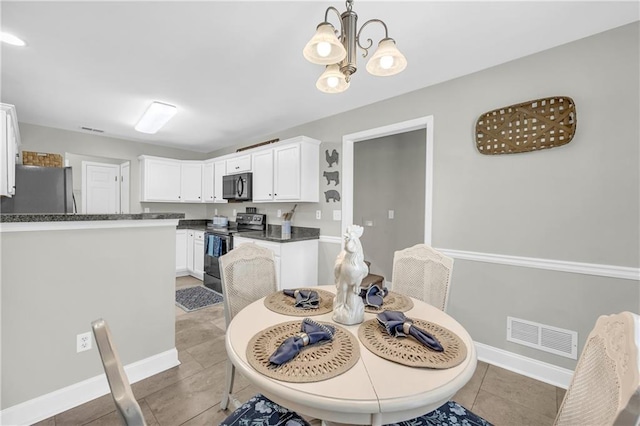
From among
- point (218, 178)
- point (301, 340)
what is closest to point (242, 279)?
point (301, 340)

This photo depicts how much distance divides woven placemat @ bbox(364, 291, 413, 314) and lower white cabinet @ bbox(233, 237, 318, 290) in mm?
1886

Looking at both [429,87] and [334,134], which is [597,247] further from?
[334,134]

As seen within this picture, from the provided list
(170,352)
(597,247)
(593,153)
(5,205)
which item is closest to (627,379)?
(597,247)

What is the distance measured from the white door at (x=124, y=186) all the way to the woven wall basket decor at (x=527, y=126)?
5.54 m

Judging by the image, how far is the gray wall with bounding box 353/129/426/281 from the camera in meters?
4.14

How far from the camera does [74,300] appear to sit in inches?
69.5

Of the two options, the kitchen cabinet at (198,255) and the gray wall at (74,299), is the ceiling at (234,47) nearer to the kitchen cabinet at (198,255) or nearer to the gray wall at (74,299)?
the gray wall at (74,299)

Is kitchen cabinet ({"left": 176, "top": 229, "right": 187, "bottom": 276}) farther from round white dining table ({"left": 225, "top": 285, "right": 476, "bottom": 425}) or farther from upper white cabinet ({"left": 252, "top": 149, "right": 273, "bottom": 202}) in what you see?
round white dining table ({"left": 225, "top": 285, "right": 476, "bottom": 425})

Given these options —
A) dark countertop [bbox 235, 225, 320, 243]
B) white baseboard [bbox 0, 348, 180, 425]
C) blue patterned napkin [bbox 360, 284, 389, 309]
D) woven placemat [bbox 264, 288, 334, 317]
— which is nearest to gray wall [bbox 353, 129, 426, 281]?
dark countertop [bbox 235, 225, 320, 243]

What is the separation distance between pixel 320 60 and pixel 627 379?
4.75 feet

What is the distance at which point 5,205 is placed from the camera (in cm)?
282

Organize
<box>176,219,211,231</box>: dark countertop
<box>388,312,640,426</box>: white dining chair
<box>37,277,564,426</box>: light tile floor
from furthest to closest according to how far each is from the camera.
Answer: <box>176,219,211,231</box>: dark countertop → <box>37,277,564,426</box>: light tile floor → <box>388,312,640,426</box>: white dining chair

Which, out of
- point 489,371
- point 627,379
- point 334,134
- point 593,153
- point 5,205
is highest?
point 334,134

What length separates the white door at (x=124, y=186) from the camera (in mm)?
5012
